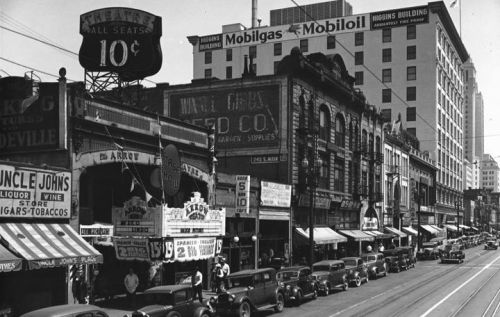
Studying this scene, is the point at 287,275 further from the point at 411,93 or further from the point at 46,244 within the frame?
the point at 411,93

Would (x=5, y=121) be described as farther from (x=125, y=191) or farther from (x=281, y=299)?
(x=281, y=299)

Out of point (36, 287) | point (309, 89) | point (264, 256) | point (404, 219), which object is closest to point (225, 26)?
point (404, 219)

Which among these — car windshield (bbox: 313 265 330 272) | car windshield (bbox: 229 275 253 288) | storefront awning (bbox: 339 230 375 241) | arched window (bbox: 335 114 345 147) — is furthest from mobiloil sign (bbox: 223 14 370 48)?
car windshield (bbox: 229 275 253 288)

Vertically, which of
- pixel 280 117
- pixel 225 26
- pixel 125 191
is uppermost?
pixel 225 26

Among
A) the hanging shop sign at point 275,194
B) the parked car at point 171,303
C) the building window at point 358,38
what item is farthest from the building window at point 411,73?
the parked car at point 171,303

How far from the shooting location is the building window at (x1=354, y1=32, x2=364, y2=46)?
302ft

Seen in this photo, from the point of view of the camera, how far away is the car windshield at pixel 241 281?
75.5ft

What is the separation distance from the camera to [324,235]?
45094 mm

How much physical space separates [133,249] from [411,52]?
77.9m

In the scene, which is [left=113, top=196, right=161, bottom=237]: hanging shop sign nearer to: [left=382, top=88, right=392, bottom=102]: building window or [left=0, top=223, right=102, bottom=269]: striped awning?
[left=0, top=223, right=102, bottom=269]: striped awning

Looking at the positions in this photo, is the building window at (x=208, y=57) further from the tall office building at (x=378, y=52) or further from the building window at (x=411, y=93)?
the building window at (x=411, y=93)

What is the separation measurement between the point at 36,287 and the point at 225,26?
79.8 meters

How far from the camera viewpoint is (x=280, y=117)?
43.2 meters

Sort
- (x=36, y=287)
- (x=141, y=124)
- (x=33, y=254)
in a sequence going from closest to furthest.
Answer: (x=33, y=254) < (x=36, y=287) < (x=141, y=124)
